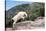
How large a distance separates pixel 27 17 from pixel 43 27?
26 centimetres

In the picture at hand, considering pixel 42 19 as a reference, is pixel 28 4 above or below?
above

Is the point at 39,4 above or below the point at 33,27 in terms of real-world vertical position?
above

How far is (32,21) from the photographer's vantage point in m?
1.34

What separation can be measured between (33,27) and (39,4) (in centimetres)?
33

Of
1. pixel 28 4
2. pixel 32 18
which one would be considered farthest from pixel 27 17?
pixel 28 4

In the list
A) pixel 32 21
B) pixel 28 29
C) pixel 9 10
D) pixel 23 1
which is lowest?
pixel 28 29

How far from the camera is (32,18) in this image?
4.40ft

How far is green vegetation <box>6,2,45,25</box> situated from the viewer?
1.30 metres

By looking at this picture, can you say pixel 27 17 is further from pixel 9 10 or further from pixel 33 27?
pixel 9 10

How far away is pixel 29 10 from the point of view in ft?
4.39

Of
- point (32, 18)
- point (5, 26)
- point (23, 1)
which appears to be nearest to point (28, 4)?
point (23, 1)

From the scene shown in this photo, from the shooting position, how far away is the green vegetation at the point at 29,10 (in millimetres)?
1300

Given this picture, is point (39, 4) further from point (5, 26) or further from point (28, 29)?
point (5, 26)

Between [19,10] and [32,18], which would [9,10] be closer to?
[19,10]
